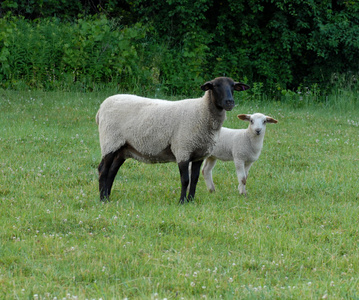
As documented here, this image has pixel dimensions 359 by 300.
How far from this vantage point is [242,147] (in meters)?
7.98

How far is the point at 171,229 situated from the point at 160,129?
175 centimetres

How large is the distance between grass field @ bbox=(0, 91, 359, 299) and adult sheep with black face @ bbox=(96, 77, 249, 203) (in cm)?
50

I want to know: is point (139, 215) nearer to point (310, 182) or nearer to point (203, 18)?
point (310, 182)

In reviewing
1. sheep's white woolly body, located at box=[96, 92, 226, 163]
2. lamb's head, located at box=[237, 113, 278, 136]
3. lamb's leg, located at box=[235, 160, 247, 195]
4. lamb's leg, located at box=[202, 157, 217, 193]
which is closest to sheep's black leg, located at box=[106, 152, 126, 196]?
sheep's white woolly body, located at box=[96, 92, 226, 163]

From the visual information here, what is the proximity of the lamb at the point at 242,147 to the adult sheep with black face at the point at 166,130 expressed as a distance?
92 cm

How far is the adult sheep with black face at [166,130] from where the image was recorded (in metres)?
6.89

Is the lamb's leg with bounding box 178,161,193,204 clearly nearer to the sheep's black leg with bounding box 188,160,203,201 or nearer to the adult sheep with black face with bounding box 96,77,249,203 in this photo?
the adult sheep with black face with bounding box 96,77,249,203

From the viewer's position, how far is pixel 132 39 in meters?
18.7

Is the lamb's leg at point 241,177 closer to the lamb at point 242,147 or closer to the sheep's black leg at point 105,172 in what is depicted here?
the lamb at point 242,147

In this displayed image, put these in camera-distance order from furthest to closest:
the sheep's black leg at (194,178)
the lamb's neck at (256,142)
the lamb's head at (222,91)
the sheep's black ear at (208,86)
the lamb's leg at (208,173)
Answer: the lamb's leg at (208,173) → the lamb's neck at (256,142) → the sheep's black leg at (194,178) → the sheep's black ear at (208,86) → the lamb's head at (222,91)

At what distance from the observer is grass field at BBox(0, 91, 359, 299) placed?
432 cm

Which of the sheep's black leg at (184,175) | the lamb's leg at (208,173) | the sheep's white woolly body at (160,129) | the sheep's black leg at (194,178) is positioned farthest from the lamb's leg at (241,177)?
the sheep's black leg at (184,175)

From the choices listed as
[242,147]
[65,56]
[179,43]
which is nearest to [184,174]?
[242,147]

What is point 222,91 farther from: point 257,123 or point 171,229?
point 171,229
